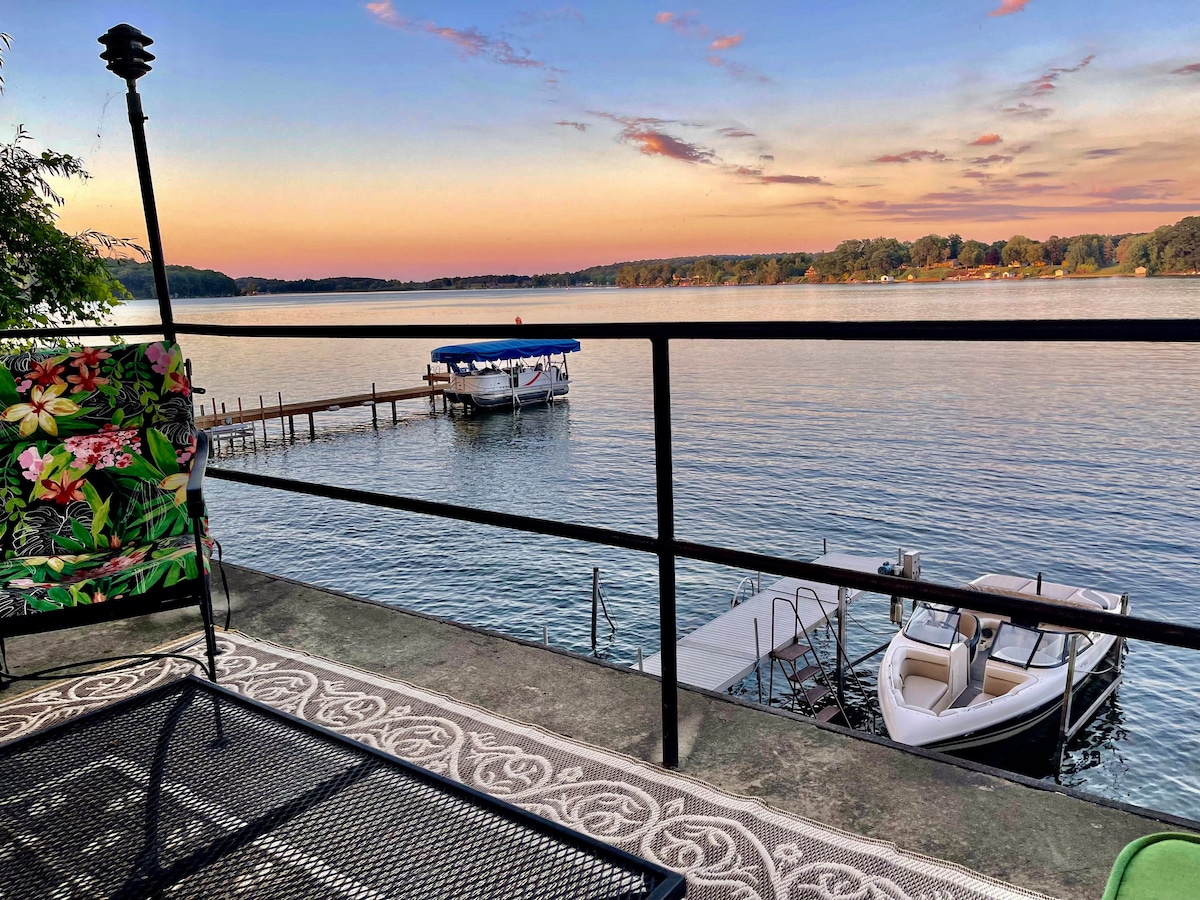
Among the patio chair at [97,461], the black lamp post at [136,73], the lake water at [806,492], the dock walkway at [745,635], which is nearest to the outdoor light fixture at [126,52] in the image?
the black lamp post at [136,73]

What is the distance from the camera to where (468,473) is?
1241 inches

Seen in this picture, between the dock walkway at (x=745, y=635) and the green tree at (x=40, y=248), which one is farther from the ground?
the green tree at (x=40, y=248)

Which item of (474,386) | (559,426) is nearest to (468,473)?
(559,426)

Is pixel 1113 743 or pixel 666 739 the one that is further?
pixel 1113 743

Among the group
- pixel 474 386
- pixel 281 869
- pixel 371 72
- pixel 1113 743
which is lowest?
pixel 1113 743

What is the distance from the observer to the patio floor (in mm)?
1522

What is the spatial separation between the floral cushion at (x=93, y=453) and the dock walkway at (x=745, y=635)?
10165 millimetres

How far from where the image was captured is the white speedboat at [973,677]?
11.2 meters

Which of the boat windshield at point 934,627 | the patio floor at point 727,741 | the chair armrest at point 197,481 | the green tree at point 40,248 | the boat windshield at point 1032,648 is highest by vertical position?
the green tree at point 40,248

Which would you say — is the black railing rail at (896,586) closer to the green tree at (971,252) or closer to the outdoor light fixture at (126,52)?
the outdoor light fixture at (126,52)

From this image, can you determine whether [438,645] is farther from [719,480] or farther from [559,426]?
[559,426]

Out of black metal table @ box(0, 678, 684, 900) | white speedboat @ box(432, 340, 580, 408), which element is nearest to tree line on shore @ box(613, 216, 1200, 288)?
white speedboat @ box(432, 340, 580, 408)

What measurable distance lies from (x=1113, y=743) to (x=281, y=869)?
14.9 metres

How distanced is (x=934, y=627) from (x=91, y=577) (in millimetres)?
12797
